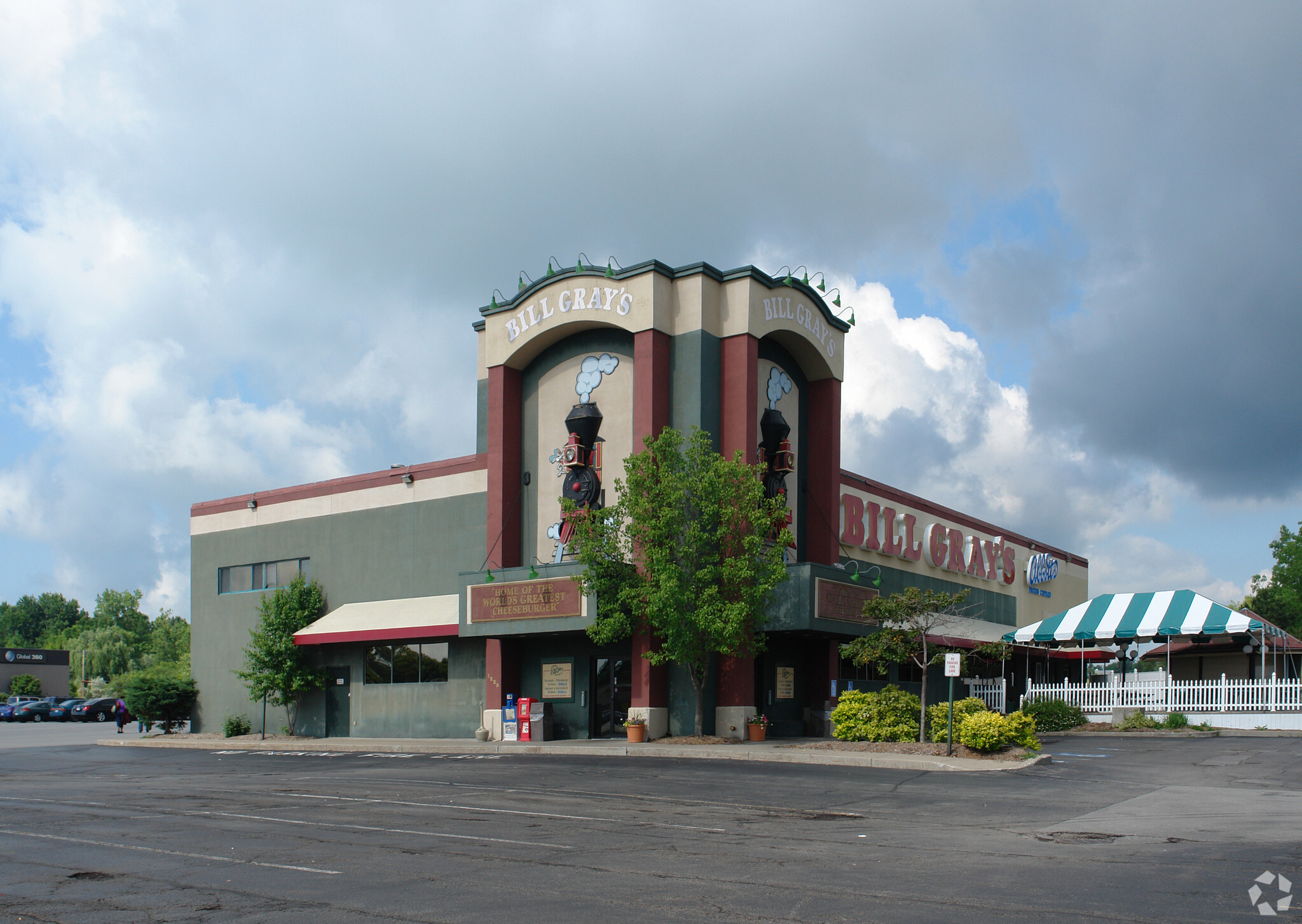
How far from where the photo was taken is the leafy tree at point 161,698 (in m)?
41.2

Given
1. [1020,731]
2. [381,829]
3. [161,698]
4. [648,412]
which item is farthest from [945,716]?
[161,698]

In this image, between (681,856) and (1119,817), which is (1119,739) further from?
(681,856)

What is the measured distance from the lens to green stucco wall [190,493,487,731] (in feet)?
115

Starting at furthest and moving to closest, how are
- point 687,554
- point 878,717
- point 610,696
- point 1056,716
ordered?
point 1056,716 → point 610,696 → point 687,554 → point 878,717

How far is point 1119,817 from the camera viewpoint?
48.2ft

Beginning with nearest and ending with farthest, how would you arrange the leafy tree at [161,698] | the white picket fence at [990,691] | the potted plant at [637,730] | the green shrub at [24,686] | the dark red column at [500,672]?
the potted plant at [637,730] < the dark red column at [500,672] < the white picket fence at [990,691] < the leafy tree at [161,698] < the green shrub at [24,686]

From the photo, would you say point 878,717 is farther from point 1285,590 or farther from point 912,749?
point 1285,590

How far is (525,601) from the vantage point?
100 ft

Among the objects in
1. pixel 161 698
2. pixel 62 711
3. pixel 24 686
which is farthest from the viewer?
pixel 24 686

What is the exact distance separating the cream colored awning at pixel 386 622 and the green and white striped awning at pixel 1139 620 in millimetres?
20347

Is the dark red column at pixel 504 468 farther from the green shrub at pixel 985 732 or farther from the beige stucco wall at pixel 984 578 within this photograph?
the green shrub at pixel 985 732

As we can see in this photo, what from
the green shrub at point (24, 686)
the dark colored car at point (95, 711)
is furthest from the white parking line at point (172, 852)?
the green shrub at point (24, 686)

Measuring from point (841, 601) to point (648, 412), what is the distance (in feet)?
23.8

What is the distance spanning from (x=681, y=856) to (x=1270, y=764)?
17.2m
